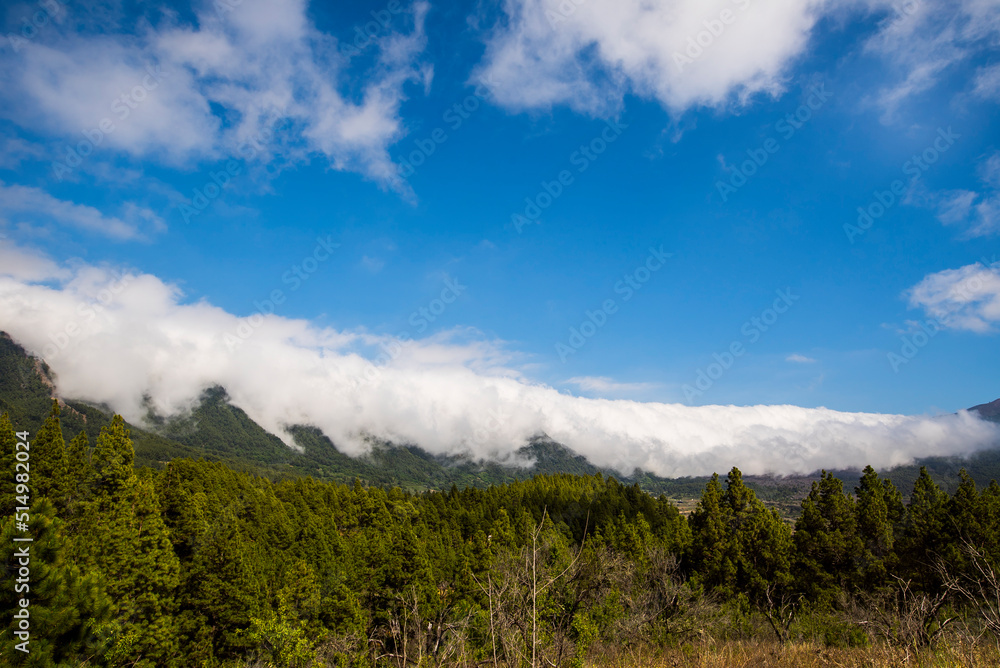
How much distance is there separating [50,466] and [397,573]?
22.7m

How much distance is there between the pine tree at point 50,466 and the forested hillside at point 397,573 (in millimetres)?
87

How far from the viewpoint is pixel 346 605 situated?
2875 cm

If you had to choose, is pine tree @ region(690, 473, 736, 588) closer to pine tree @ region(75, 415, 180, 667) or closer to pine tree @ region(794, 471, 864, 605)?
pine tree @ region(794, 471, 864, 605)

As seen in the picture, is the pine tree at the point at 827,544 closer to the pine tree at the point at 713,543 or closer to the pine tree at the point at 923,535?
the pine tree at the point at 923,535

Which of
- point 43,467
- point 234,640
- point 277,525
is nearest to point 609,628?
point 234,640

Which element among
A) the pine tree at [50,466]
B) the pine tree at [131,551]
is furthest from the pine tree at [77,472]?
the pine tree at [131,551]

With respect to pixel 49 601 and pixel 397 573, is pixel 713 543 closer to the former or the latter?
pixel 397 573

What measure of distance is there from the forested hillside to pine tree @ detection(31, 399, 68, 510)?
0.09m

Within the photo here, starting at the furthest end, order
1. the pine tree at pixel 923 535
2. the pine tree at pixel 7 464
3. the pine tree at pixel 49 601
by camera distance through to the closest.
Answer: the pine tree at pixel 923 535
the pine tree at pixel 7 464
the pine tree at pixel 49 601

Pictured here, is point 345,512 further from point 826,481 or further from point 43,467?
point 826,481

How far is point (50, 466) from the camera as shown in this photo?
26.9 metres

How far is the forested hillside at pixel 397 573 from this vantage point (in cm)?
1351

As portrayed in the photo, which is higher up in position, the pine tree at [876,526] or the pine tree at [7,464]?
the pine tree at [7,464]

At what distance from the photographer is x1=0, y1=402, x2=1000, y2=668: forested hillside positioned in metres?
13.5
